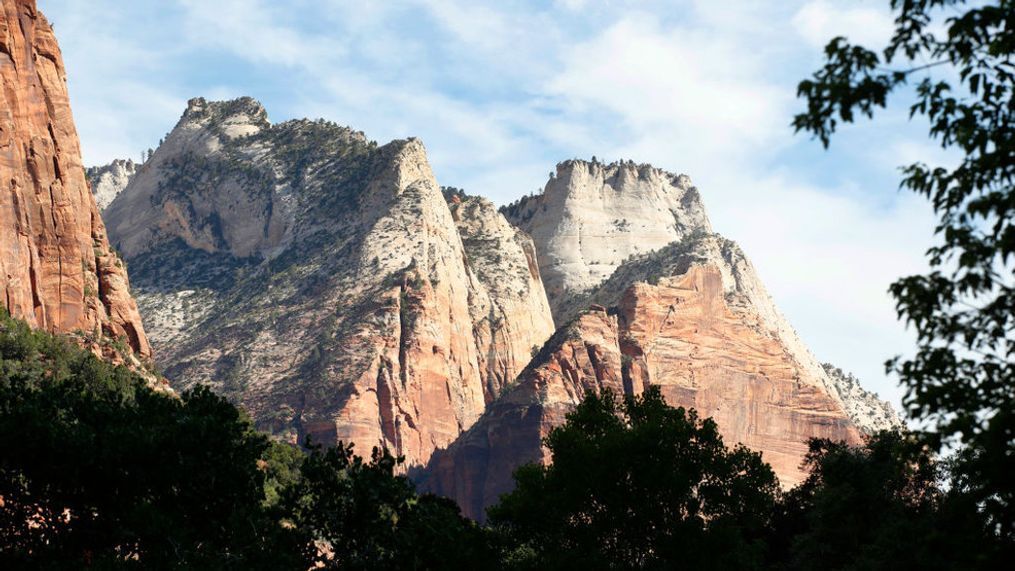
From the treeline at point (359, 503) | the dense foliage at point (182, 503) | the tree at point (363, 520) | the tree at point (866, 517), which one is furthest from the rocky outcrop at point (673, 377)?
the tree at point (363, 520)

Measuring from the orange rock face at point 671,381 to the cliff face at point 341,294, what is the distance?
964cm

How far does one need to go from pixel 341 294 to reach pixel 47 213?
67944mm

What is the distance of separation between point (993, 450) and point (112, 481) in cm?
2747

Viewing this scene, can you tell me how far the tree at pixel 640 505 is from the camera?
49438 mm

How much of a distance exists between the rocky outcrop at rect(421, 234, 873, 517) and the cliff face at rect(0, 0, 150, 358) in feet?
179

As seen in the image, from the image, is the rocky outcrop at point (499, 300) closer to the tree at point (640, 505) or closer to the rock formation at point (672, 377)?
the rock formation at point (672, 377)

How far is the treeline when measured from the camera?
3750 cm

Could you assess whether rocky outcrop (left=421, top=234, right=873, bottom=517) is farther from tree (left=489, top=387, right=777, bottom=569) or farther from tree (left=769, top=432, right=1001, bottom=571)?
tree (left=489, top=387, right=777, bottom=569)

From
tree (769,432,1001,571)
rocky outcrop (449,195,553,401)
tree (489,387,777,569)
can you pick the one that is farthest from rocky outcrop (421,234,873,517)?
tree (489,387,777,569)

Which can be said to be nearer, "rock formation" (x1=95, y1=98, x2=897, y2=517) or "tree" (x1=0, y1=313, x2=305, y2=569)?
"tree" (x1=0, y1=313, x2=305, y2=569)

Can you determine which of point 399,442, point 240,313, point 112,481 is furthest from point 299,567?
point 240,313

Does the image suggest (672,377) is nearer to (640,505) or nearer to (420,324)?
(420,324)

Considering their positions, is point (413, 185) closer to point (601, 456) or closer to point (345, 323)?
point (345, 323)

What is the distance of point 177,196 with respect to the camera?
655ft
